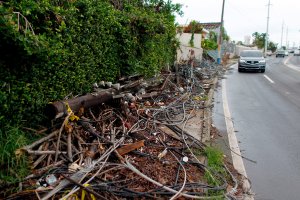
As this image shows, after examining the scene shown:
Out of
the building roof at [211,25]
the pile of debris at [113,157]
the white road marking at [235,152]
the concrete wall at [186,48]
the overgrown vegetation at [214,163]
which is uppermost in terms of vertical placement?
the building roof at [211,25]

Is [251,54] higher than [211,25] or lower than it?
lower

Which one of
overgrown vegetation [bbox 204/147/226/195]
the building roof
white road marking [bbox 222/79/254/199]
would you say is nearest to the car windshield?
white road marking [bbox 222/79/254/199]

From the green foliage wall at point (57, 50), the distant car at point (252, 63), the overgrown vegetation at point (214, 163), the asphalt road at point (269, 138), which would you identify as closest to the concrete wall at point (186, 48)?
the distant car at point (252, 63)

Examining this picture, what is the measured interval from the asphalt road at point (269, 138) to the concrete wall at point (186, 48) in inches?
342

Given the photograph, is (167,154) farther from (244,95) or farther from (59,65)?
(244,95)

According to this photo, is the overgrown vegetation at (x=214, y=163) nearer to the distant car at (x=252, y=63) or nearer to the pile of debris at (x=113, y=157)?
the pile of debris at (x=113, y=157)

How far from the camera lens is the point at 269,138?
7.09m

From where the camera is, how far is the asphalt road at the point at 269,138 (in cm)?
475

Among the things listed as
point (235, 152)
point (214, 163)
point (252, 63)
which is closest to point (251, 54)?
point (252, 63)

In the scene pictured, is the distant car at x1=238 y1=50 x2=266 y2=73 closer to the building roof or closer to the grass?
the grass

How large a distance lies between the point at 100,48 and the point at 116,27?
1.17 meters

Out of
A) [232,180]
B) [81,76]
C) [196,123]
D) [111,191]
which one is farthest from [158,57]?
[111,191]

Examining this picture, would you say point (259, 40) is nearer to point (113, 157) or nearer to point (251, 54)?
point (251, 54)

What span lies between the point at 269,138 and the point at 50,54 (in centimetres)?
521
